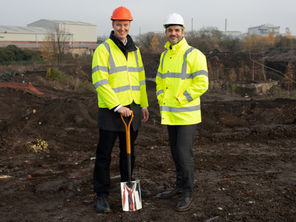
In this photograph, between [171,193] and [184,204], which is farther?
[171,193]

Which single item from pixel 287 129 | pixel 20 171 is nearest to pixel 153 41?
pixel 287 129

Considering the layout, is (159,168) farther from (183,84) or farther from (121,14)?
(121,14)

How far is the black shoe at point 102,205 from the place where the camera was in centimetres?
338

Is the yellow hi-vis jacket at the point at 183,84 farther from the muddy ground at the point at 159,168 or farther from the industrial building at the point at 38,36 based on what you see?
the industrial building at the point at 38,36

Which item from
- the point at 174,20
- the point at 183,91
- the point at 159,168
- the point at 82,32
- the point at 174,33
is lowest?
the point at 159,168

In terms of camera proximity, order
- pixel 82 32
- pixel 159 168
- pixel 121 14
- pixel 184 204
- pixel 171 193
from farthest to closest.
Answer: pixel 82 32 < pixel 159 168 < pixel 171 193 < pixel 184 204 < pixel 121 14

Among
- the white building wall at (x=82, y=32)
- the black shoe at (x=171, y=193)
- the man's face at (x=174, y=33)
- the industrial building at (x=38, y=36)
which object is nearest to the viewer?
the man's face at (x=174, y=33)

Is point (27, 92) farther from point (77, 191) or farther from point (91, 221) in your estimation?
point (91, 221)

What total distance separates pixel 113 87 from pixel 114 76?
0.14m

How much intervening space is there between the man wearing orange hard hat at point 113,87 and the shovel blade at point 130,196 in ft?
0.74

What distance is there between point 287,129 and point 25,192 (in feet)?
21.3

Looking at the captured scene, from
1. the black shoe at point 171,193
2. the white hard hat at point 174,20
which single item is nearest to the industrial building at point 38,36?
the white hard hat at point 174,20

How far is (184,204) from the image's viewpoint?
3455mm

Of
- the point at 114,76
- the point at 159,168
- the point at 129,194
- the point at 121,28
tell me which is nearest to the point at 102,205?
the point at 129,194
